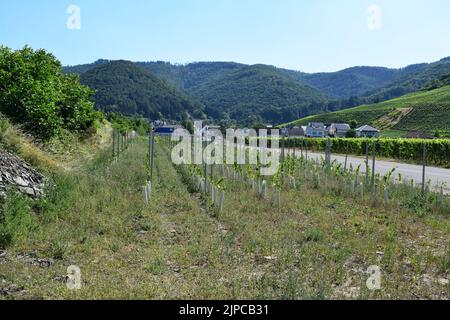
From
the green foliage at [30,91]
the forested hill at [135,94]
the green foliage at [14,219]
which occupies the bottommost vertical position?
the green foliage at [14,219]

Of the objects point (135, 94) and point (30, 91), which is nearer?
point (30, 91)

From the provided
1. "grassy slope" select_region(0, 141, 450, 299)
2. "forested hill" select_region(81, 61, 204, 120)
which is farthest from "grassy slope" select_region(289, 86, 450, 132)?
"grassy slope" select_region(0, 141, 450, 299)

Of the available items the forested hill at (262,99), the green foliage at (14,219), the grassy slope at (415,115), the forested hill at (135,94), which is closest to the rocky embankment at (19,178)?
the green foliage at (14,219)

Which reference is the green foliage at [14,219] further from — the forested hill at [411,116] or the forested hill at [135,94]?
the forested hill at [135,94]

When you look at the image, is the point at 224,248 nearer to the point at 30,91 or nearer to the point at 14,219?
the point at 14,219

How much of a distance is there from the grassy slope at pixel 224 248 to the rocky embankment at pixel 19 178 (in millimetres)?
448

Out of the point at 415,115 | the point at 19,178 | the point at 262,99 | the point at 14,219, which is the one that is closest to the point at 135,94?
the point at 262,99

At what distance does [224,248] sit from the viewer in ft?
20.8

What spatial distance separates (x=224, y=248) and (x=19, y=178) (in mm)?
4789

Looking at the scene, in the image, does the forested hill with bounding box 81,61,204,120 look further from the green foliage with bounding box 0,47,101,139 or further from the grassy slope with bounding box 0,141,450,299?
the grassy slope with bounding box 0,141,450,299

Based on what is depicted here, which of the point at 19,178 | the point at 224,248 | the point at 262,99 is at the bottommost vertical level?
the point at 224,248

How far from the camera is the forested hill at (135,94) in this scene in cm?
11536

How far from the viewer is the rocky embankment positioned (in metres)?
7.86
